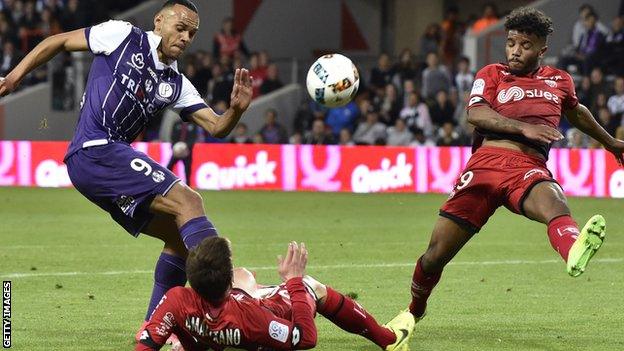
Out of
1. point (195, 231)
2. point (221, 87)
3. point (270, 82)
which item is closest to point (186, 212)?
point (195, 231)

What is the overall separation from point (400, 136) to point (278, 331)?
629 inches

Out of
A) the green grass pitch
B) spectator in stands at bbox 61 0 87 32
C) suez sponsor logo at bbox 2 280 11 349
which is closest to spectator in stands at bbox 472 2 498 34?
the green grass pitch

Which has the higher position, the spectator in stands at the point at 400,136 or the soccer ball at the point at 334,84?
the soccer ball at the point at 334,84

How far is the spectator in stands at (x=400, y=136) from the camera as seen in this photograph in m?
22.2

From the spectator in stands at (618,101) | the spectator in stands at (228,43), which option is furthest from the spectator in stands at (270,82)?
the spectator in stands at (618,101)

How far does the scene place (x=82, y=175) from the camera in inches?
299

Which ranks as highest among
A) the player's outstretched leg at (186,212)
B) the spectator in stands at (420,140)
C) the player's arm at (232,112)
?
the player's arm at (232,112)

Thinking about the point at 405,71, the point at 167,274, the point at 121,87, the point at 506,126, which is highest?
the point at 121,87

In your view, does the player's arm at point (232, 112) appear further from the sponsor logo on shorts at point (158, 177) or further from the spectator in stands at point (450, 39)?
the spectator in stands at point (450, 39)

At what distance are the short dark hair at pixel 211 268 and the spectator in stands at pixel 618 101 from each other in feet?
52.8

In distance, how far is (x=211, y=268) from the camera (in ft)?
20.1

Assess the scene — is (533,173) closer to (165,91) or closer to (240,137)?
(165,91)

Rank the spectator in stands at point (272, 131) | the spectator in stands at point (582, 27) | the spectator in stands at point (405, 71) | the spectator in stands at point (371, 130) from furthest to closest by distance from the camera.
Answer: the spectator in stands at point (405, 71)
the spectator in stands at point (272, 131)
the spectator in stands at point (582, 27)
the spectator in stands at point (371, 130)

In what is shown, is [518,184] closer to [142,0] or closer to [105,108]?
[105,108]
